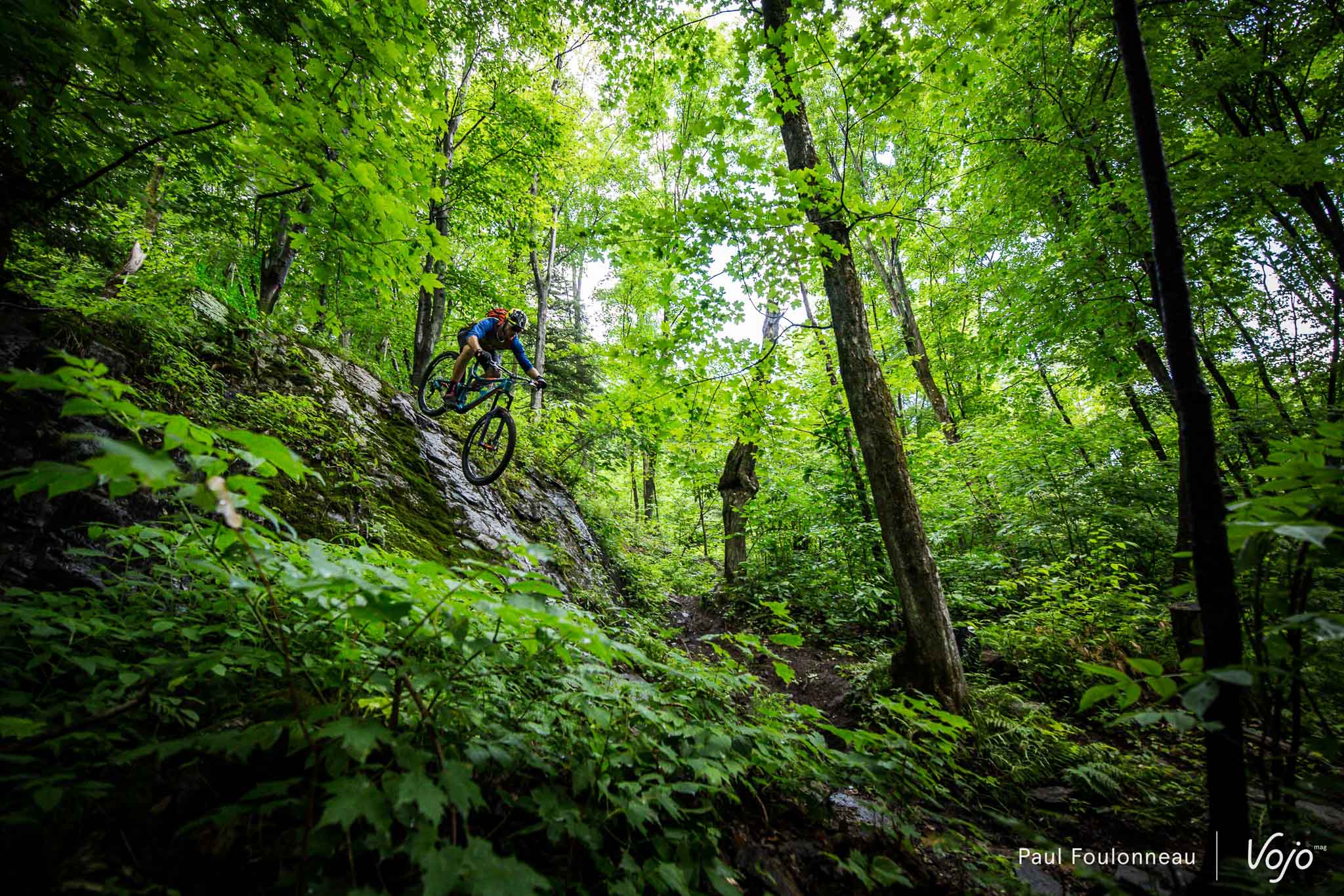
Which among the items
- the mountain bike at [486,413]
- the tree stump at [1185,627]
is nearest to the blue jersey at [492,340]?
the mountain bike at [486,413]

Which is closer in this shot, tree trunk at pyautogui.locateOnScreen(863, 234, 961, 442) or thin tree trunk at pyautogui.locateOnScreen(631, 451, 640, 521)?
tree trunk at pyautogui.locateOnScreen(863, 234, 961, 442)

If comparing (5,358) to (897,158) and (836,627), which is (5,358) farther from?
(897,158)

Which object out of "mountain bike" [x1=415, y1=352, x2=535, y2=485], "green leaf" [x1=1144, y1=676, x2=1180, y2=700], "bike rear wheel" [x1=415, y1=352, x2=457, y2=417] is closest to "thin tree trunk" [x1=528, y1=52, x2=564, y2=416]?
"bike rear wheel" [x1=415, y1=352, x2=457, y2=417]

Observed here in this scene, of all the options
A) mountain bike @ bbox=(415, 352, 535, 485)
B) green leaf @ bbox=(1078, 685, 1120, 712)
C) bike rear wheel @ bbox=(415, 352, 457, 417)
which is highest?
bike rear wheel @ bbox=(415, 352, 457, 417)

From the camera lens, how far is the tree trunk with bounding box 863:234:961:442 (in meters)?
11.9

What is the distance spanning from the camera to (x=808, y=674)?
5816 millimetres

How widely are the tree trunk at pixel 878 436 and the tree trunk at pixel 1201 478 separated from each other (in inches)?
106

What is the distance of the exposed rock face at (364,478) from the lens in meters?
2.58

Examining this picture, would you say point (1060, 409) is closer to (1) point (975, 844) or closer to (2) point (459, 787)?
(1) point (975, 844)

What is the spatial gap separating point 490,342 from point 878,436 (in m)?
5.37

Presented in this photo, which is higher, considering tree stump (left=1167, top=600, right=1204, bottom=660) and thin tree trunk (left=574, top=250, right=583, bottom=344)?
thin tree trunk (left=574, top=250, right=583, bottom=344)

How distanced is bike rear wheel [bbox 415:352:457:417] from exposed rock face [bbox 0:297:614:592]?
0.30 meters

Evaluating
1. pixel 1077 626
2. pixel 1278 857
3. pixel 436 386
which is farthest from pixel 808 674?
pixel 436 386

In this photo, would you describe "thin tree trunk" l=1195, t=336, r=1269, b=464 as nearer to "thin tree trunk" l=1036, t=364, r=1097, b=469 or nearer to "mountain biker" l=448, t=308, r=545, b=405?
"thin tree trunk" l=1036, t=364, r=1097, b=469
